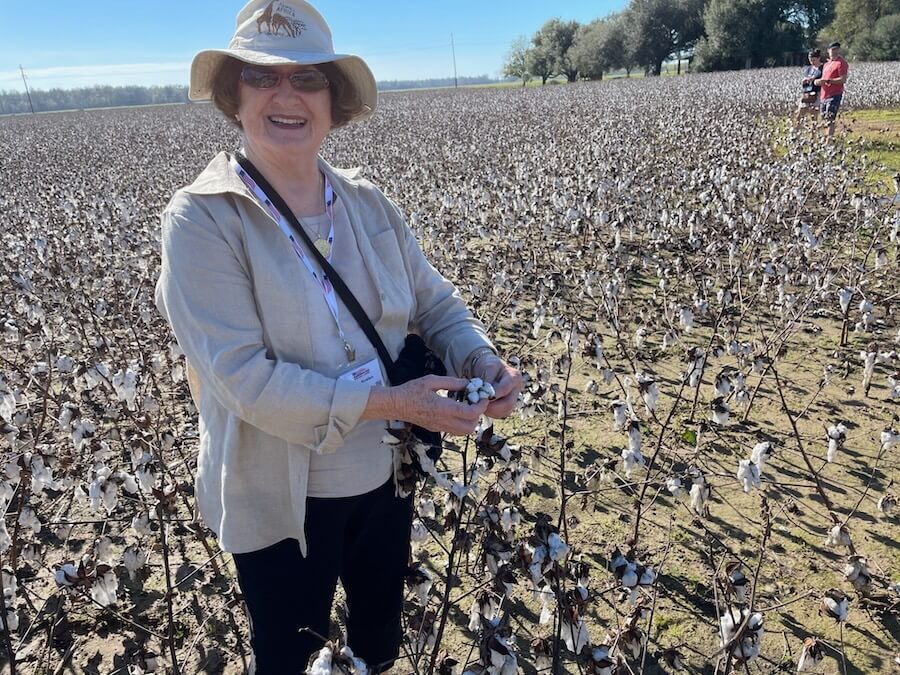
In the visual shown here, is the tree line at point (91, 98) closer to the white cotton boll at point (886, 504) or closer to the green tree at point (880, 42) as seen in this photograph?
the green tree at point (880, 42)

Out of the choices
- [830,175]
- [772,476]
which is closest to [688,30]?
[830,175]

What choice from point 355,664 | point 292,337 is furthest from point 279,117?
point 355,664

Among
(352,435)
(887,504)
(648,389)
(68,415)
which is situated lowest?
(887,504)

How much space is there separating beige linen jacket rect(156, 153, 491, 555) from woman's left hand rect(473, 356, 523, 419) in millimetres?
311

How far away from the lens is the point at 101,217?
1046 cm

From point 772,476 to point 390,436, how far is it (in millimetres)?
3260

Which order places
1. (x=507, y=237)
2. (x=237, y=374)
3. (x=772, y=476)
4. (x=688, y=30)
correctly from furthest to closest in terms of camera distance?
(x=688, y=30), (x=507, y=237), (x=772, y=476), (x=237, y=374)

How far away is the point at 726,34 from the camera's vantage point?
2349 inches

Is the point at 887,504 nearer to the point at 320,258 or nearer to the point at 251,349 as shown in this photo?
the point at 320,258

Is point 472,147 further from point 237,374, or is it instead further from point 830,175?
point 237,374

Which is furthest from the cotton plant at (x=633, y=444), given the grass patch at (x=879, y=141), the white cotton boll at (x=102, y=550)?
the grass patch at (x=879, y=141)

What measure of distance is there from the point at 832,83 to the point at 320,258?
16.4m

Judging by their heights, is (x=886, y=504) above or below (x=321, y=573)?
below

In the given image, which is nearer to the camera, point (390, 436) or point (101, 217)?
point (390, 436)
